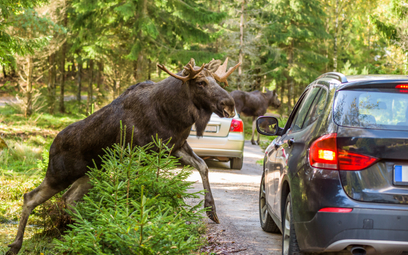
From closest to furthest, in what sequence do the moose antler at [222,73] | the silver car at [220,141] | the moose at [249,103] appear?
1. the moose antler at [222,73]
2. the silver car at [220,141]
3. the moose at [249,103]

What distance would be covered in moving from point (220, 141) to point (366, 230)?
8993 millimetres

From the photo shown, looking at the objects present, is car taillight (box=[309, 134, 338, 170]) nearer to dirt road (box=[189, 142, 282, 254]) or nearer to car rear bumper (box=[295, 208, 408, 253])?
car rear bumper (box=[295, 208, 408, 253])

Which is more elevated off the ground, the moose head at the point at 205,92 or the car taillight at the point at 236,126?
the moose head at the point at 205,92

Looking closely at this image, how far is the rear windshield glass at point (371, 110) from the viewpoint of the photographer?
3.26 m

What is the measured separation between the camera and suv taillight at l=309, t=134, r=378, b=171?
3.11m

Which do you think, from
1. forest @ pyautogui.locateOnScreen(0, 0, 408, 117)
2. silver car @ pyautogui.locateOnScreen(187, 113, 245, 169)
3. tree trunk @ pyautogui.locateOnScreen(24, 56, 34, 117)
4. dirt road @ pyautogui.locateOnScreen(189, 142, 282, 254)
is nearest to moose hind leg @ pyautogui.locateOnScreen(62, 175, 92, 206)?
dirt road @ pyautogui.locateOnScreen(189, 142, 282, 254)

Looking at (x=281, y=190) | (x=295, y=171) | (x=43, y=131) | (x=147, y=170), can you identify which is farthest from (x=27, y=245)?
(x=43, y=131)

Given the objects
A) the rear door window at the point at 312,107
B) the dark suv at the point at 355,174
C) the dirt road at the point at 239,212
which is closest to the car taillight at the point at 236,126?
the dirt road at the point at 239,212

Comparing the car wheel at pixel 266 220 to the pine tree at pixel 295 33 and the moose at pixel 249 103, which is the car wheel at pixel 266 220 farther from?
the pine tree at pixel 295 33

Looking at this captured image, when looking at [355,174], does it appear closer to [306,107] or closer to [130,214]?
[306,107]

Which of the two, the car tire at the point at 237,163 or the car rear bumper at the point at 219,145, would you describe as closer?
the car rear bumper at the point at 219,145

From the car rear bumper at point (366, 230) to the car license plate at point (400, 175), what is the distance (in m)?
0.21

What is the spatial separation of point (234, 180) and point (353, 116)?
7523 millimetres

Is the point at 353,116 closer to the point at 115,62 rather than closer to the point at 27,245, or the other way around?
the point at 27,245
